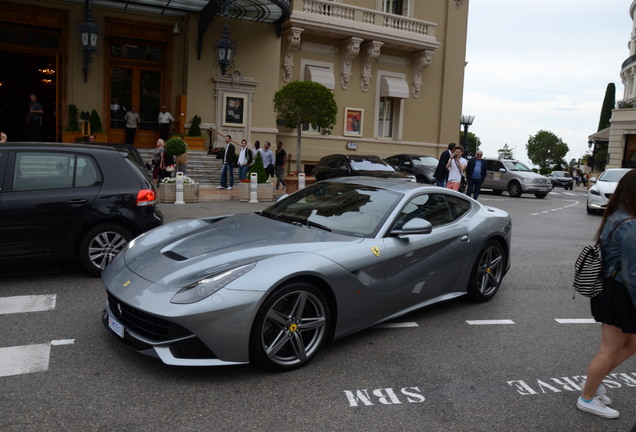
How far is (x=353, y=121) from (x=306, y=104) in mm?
7948

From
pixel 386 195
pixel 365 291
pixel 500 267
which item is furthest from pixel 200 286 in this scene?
pixel 500 267

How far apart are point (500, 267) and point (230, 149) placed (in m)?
13.3

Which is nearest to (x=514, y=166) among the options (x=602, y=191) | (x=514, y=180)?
(x=514, y=180)

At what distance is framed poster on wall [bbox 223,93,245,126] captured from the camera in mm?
23031

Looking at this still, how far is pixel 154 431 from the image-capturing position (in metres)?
3.17

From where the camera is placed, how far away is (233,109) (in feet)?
76.1

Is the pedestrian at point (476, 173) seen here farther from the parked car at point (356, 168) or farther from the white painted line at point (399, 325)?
the white painted line at point (399, 325)

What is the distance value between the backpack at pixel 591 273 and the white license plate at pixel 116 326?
10.3 ft

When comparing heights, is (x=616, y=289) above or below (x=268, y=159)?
below

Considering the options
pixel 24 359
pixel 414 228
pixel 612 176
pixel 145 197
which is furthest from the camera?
pixel 612 176

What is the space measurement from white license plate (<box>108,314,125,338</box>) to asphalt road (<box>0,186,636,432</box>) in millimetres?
248

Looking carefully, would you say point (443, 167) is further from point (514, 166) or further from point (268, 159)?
point (514, 166)

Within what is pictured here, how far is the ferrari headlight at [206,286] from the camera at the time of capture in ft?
12.2

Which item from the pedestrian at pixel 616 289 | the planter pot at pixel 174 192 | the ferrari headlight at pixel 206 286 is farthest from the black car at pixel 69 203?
the planter pot at pixel 174 192
